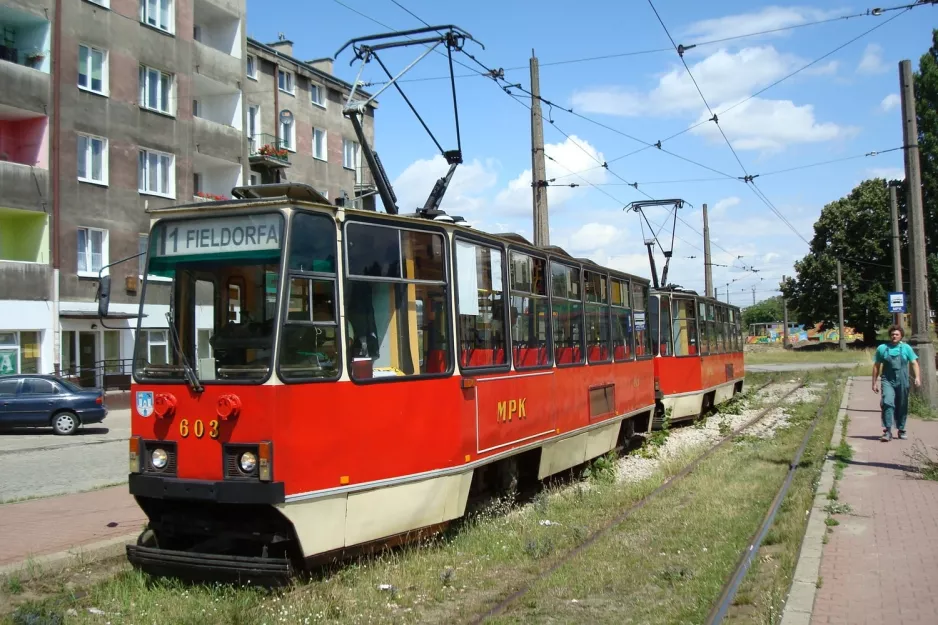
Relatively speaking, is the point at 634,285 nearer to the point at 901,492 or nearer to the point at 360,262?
the point at 901,492

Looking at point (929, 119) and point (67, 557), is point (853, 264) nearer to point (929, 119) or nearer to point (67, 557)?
point (929, 119)

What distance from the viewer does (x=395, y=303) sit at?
6.99 metres

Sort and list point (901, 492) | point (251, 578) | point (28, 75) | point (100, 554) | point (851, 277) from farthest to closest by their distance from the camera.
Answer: point (851, 277) → point (28, 75) → point (901, 492) → point (100, 554) → point (251, 578)

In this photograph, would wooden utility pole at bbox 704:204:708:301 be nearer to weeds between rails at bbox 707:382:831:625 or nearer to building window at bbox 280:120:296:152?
building window at bbox 280:120:296:152

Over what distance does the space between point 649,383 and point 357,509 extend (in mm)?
9273

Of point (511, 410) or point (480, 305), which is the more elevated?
point (480, 305)

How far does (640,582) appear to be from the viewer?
20.9 ft

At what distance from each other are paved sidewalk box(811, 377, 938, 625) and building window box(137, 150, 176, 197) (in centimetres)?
2295

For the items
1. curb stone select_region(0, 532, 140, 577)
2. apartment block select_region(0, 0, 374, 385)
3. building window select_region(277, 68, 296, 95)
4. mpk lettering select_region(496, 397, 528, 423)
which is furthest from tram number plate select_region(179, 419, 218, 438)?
building window select_region(277, 68, 296, 95)

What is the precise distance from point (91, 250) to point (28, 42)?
6.00 metres

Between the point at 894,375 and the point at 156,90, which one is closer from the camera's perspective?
the point at 894,375

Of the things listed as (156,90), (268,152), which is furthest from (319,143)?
(156,90)

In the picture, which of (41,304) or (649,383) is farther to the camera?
(41,304)

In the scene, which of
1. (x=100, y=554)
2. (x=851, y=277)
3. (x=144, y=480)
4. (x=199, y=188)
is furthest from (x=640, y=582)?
(x=851, y=277)
